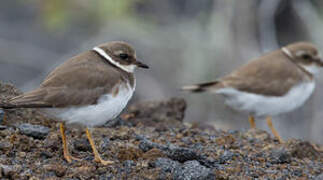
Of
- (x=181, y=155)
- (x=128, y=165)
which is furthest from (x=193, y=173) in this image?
(x=128, y=165)

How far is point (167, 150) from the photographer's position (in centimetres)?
516

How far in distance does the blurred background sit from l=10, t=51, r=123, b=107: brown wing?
499 cm

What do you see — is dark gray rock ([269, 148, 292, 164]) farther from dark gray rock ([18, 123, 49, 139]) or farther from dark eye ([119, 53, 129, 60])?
dark gray rock ([18, 123, 49, 139])

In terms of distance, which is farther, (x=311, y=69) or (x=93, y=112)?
(x=311, y=69)

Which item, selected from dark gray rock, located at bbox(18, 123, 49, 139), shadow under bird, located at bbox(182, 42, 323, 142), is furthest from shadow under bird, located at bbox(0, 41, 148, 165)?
shadow under bird, located at bbox(182, 42, 323, 142)

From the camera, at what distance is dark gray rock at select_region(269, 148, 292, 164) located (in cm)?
550

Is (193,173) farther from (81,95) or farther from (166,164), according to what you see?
(81,95)

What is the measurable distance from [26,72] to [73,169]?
880 centimetres

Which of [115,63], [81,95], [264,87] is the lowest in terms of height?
[264,87]

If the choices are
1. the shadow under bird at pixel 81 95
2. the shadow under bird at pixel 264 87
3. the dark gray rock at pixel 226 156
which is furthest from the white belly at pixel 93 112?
the shadow under bird at pixel 264 87

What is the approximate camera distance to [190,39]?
37.2 feet

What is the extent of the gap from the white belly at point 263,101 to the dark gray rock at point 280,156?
226 cm

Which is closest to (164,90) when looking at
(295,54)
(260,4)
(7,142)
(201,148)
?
(260,4)

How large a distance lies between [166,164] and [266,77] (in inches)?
141
